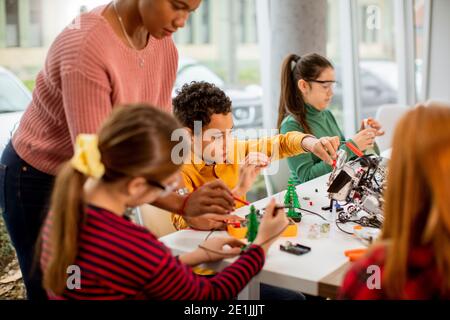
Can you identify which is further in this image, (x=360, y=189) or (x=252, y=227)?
(x=360, y=189)

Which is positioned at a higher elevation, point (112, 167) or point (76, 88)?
point (76, 88)

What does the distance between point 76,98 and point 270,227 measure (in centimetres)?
65

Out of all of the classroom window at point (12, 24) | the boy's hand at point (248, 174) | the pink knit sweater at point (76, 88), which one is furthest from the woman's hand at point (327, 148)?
the classroom window at point (12, 24)

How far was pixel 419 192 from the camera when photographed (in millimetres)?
1143

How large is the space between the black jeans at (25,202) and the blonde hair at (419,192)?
966 millimetres

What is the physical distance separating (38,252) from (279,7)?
286 cm

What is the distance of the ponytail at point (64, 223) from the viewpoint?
126 cm

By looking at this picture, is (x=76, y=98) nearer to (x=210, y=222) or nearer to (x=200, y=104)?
(x=210, y=222)

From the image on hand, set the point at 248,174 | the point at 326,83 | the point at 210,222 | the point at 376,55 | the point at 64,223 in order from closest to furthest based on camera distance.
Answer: the point at 64,223, the point at 210,222, the point at 248,174, the point at 326,83, the point at 376,55

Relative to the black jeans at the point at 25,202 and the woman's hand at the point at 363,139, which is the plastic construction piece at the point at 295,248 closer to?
the black jeans at the point at 25,202

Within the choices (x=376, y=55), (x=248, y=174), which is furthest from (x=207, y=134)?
(x=376, y=55)

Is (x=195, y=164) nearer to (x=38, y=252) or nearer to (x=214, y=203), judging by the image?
(x=214, y=203)
